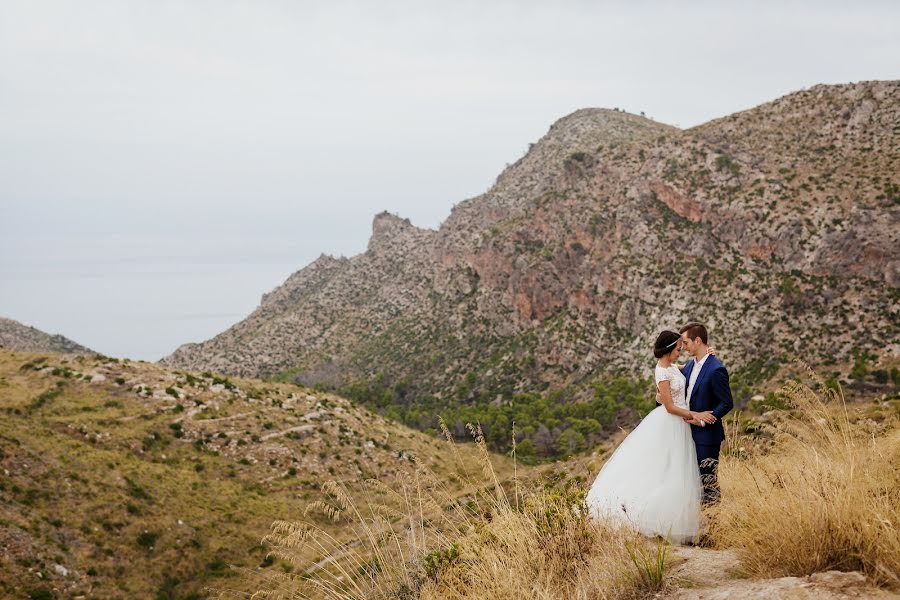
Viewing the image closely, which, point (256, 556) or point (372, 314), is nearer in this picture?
point (256, 556)

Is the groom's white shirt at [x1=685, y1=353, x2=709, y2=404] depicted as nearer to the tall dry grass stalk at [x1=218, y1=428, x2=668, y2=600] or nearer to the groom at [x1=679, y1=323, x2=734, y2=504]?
the groom at [x1=679, y1=323, x2=734, y2=504]

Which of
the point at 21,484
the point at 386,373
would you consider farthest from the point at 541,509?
the point at 386,373

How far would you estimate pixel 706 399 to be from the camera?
7.27 metres

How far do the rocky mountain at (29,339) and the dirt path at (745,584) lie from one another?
90.5 meters

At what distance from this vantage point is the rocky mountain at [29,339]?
7625 centimetres

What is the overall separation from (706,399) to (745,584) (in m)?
3.09

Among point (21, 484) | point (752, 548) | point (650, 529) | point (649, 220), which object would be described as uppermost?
point (649, 220)

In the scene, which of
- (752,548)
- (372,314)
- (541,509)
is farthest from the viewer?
(372,314)

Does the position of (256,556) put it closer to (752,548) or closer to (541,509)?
(541,509)

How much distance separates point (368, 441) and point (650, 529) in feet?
108

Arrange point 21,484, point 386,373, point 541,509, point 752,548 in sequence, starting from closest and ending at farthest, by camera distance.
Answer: point 752,548 → point 541,509 → point 21,484 → point 386,373

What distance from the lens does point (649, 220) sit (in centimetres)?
6856

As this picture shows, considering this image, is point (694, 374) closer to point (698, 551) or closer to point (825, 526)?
point (698, 551)

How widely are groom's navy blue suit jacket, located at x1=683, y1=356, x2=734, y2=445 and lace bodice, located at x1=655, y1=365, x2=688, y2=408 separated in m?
0.13
